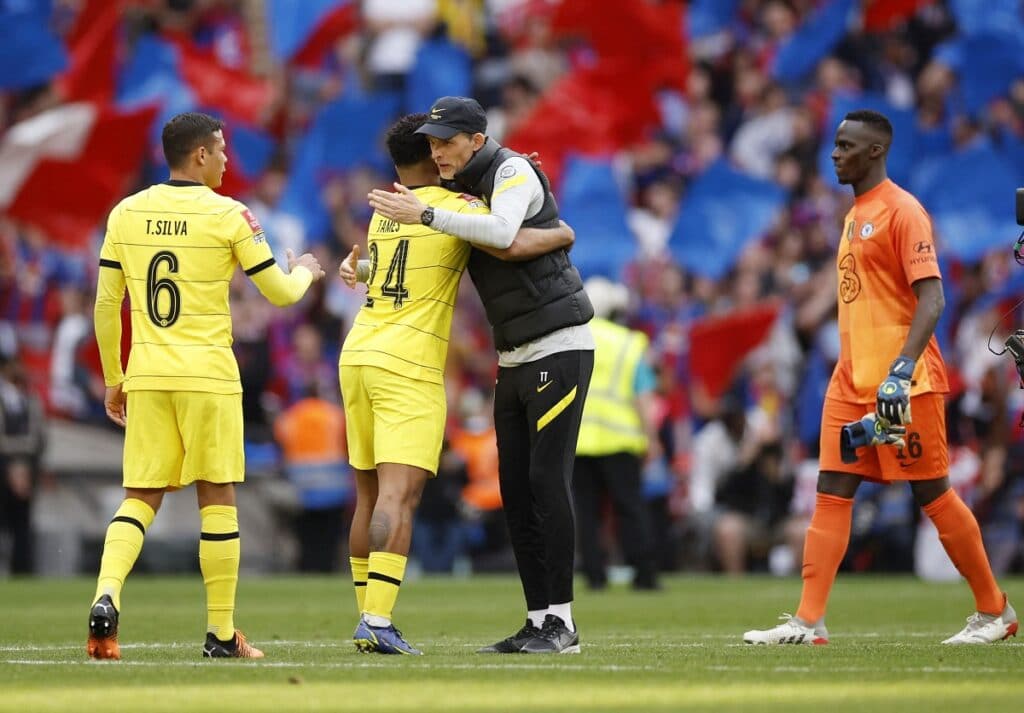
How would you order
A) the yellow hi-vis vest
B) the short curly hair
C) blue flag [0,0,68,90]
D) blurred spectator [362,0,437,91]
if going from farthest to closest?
blurred spectator [362,0,437,91]
blue flag [0,0,68,90]
the yellow hi-vis vest
the short curly hair

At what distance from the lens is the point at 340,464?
20.8m

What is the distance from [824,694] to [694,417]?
13810 millimetres

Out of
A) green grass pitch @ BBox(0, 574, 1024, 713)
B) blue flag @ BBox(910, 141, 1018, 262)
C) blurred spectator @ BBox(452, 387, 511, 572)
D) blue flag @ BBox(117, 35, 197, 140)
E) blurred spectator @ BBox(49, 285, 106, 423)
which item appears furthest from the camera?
blue flag @ BBox(117, 35, 197, 140)

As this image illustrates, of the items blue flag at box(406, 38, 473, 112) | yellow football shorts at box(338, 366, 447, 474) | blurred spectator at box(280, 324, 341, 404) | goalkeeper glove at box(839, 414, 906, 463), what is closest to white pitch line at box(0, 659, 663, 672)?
yellow football shorts at box(338, 366, 447, 474)

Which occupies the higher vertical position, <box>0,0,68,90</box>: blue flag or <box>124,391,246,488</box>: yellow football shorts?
<box>0,0,68,90</box>: blue flag

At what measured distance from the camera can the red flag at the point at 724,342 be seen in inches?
778

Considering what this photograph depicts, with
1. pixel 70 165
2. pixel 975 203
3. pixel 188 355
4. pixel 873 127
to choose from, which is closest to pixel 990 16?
pixel 975 203

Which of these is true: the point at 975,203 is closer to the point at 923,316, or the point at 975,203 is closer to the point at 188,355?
the point at 923,316

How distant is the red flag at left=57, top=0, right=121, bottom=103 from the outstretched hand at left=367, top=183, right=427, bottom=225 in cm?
1581

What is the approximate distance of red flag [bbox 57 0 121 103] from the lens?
78.1 feet

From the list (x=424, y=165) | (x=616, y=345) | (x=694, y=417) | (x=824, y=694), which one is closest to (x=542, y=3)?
(x=694, y=417)

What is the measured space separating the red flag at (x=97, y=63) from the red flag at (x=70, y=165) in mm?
1206

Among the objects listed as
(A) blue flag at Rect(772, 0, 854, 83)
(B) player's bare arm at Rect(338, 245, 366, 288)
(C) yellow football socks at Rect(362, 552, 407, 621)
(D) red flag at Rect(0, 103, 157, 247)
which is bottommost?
(C) yellow football socks at Rect(362, 552, 407, 621)

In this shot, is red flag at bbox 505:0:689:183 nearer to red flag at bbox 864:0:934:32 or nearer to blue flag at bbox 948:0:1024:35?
red flag at bbox 864:0:934:32
